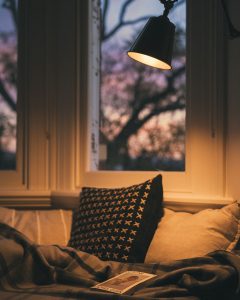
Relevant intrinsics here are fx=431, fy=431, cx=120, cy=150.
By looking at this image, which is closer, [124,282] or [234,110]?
[124,282]

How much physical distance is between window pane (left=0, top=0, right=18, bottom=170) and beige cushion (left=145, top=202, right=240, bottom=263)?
3.99 feet

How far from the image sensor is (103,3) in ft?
8.29

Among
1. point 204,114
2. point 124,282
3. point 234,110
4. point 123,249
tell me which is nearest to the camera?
point 124,282

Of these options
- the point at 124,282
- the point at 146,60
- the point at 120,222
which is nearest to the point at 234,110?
the point at 146,60

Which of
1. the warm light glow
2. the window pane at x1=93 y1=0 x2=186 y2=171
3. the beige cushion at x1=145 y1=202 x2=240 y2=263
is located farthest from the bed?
the warm light glow

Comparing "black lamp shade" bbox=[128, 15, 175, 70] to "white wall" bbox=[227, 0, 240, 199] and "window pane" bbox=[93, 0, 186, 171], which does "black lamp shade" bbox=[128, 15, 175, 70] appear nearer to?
"white wall" bbox=[227, 0, 240, 199]

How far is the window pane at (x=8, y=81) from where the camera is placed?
2.64 meters

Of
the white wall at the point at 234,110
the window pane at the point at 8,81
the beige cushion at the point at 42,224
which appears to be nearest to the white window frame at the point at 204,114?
the white wall at the point at 234,110

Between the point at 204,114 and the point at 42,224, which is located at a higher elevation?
the point at 204,114

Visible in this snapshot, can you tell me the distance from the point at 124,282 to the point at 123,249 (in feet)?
1.21

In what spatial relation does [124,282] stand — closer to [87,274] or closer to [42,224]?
[87,274]

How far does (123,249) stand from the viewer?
1759 millimetres

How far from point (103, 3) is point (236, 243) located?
1.57m

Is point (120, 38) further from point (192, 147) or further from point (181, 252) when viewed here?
point (181, 252)
